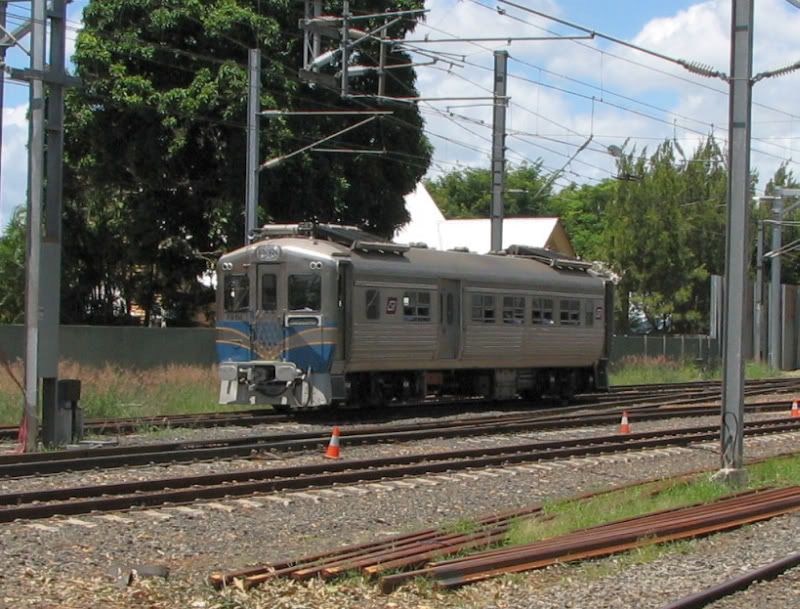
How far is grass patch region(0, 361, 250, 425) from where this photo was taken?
2164 cm

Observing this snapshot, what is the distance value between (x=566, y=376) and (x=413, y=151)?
1069 cm

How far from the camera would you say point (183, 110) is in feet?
104

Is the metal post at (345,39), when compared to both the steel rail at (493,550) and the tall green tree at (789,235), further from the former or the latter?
the tall green tree at (789,235)

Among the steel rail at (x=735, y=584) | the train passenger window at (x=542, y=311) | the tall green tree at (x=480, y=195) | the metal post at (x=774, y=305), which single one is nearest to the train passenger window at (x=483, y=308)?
the train passenger window at (x=542, y=311)

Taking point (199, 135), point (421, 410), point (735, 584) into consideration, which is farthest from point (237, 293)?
point (735, 584)

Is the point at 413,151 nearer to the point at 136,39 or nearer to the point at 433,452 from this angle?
the point at 136,39

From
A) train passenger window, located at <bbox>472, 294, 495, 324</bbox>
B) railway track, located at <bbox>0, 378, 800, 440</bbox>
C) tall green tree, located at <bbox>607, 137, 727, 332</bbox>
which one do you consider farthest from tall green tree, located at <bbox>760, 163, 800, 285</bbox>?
train passenger window, located at <bbox>472, 294, 495, 324</bbox>

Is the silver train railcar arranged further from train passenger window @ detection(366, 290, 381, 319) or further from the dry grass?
the dry grass

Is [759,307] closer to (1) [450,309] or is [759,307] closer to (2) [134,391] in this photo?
(1) [450,309]

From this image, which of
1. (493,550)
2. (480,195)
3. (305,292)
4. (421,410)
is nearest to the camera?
(493,550)

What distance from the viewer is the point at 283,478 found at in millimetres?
13828

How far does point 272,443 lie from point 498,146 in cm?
1353

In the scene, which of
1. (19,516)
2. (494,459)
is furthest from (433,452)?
(19,516)

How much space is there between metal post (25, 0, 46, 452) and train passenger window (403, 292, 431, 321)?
26.0 feet
